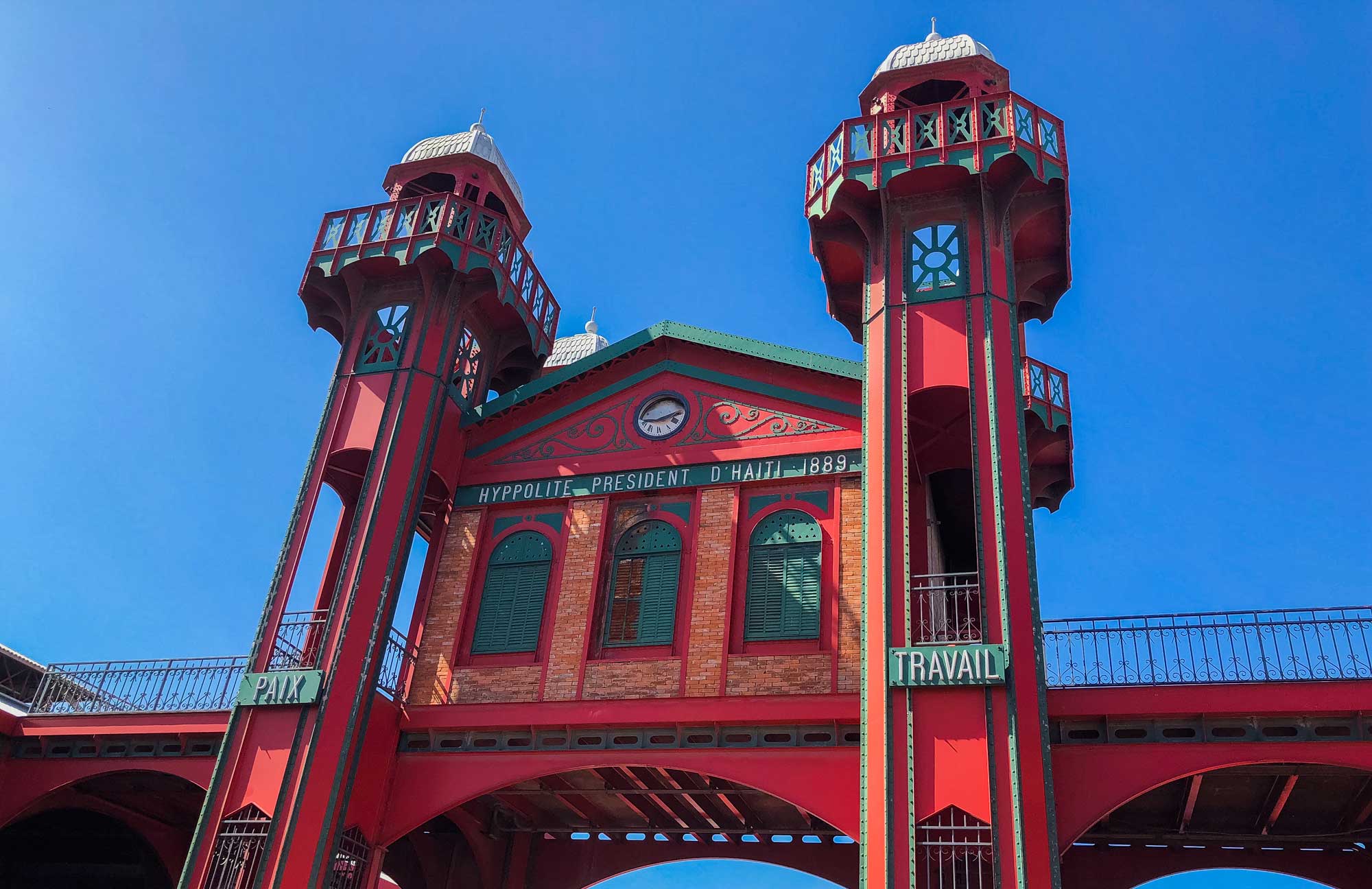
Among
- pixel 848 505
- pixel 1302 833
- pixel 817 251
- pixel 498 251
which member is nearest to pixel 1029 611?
pixel 848 505

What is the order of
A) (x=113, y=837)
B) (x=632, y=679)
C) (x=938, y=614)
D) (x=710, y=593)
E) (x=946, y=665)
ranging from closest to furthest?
(x=946, y=665), (x=938, y=614), (x=632, y=679), (x=710, y=593), (x=113, y=837)

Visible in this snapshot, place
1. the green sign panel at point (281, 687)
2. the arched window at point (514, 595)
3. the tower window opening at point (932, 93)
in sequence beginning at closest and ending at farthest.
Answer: the green sign panel at point (281, 687)
the arched window at point (514, 595)
the tower window opening at point (932, 93)

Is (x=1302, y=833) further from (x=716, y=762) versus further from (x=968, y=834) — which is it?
(x=716, y=762)

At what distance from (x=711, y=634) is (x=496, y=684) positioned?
305 centimetres

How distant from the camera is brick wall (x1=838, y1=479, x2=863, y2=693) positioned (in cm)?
1420

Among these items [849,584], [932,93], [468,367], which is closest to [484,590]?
[468,367]

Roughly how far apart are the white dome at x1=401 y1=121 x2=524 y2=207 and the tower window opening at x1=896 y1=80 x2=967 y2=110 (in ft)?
22.0

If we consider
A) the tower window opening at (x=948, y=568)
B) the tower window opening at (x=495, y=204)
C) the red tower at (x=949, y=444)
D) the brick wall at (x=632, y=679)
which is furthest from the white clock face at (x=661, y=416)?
the tower window opening at (x=495, y=204)

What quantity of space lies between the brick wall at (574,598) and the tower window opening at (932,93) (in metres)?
7.74

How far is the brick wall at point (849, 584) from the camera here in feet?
46.6

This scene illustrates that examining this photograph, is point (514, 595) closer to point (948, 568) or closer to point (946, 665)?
point (946, 665)

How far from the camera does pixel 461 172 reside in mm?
19422

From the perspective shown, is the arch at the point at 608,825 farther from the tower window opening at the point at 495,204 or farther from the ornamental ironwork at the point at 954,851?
the tower window opening at the point at 495,204

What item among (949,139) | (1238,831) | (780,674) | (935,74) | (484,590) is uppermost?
Answer: (935,74)
